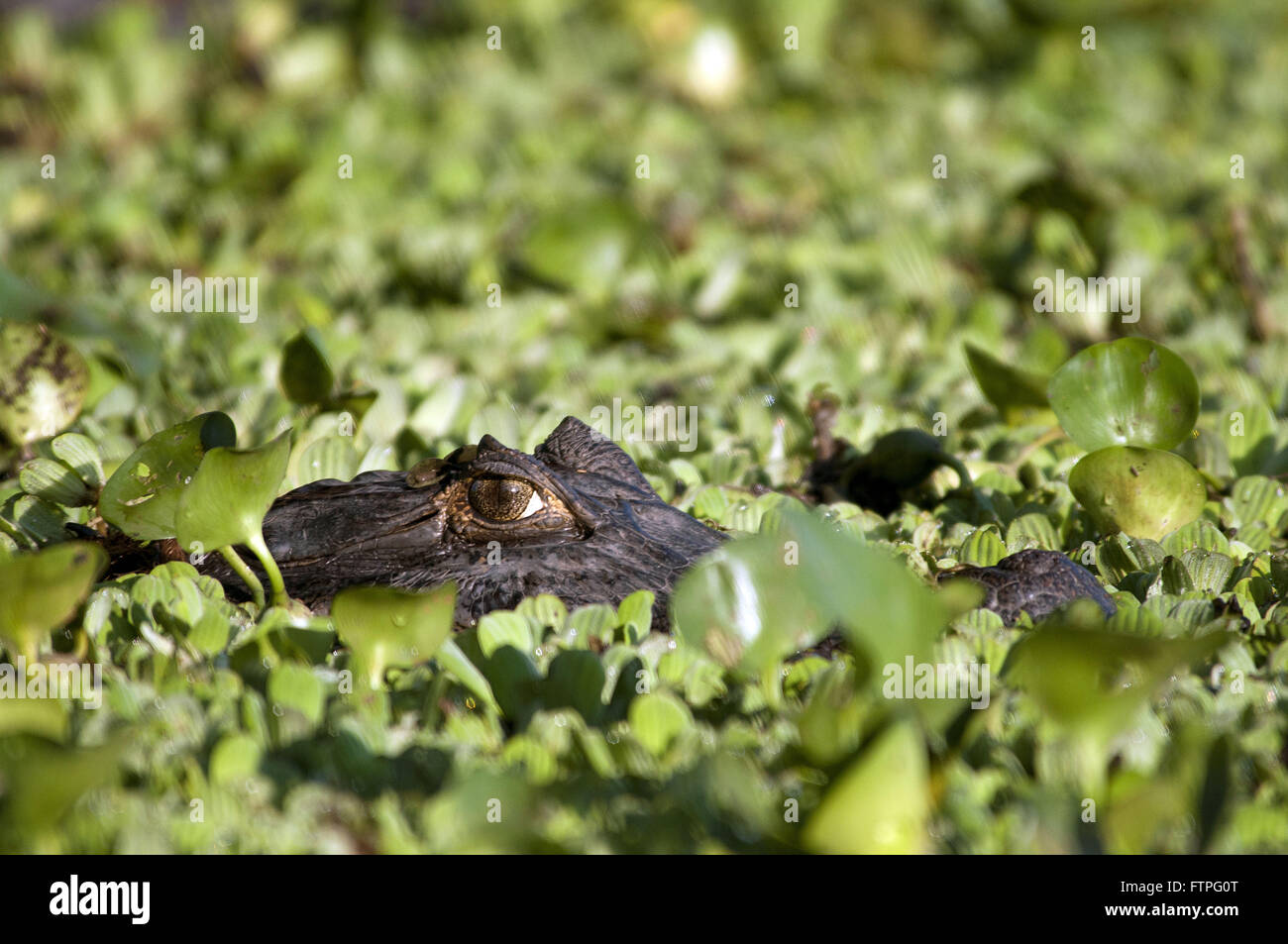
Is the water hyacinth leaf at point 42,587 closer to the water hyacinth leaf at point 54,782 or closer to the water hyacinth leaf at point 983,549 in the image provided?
the water hyacinth leaf at point 54,782

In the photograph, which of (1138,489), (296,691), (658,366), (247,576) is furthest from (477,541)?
(658,366)

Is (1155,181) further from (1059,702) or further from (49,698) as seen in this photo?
(49,698)

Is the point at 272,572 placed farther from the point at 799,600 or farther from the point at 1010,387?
the point at 1010,387

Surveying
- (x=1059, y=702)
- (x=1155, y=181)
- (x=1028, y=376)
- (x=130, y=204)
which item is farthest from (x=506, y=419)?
(x=1155, y=181)

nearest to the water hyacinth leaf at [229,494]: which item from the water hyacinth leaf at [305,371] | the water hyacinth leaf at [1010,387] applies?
the water hyacinth leaf at [305,371]

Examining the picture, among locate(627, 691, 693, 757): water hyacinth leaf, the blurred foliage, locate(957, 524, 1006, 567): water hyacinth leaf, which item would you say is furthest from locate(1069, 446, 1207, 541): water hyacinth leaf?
locate(627, 691, 693, 757): water hyacinth leaf

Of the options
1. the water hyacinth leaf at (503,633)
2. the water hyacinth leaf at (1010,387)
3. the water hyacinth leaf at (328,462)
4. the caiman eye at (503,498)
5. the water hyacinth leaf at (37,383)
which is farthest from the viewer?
the water hyacinth leaf at (1010,387)

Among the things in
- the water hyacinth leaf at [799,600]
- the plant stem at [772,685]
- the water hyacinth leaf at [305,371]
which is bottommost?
the plant stem at [772,685]
